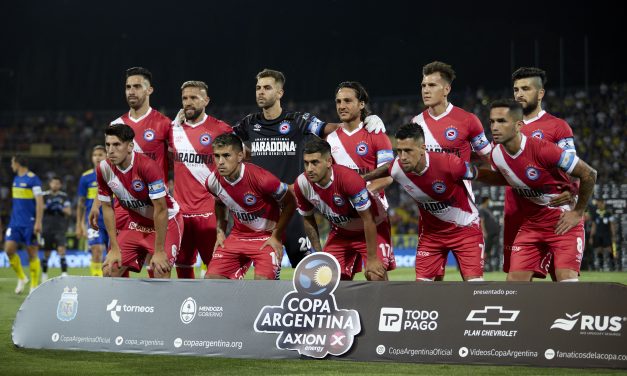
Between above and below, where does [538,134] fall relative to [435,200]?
above

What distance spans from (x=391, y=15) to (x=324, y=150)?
3418 centimetres

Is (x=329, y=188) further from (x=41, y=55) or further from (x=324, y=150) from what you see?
(x=41, y=55)

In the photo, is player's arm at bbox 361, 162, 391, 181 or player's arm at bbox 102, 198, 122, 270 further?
player's arm at bbox 102, 198, 122, 270

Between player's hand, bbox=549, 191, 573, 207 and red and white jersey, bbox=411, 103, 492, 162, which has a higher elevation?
red and white jersey, bbox=411, 103, 492, 162

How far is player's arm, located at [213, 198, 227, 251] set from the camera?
8.60 metres

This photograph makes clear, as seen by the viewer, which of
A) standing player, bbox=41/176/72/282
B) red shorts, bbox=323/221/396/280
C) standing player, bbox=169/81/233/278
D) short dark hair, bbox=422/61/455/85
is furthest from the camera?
standing player, bbox=41/176/72/282

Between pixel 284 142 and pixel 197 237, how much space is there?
4.57 feet

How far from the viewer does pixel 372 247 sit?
7.65 metres

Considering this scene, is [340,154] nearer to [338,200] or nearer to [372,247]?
[338,200]

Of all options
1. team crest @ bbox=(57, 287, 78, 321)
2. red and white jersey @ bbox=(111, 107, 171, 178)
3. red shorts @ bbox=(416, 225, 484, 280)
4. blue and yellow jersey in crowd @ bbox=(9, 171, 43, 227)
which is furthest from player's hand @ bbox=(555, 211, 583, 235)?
blue and yellow jersey in crowd @ bbox=(9, 171, 43, 227)

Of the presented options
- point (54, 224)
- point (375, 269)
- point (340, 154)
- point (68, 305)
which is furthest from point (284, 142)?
point (54, 224)

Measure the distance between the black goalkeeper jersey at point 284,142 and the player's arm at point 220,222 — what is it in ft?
2.52

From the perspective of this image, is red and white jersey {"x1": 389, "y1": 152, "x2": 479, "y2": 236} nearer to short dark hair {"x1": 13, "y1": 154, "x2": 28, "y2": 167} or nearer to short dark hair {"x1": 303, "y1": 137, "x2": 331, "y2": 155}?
short dark hair {"x1": 303, "y1": 137, "x2": 331, "y2": 155}

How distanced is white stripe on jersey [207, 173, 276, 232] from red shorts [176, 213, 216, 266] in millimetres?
757
